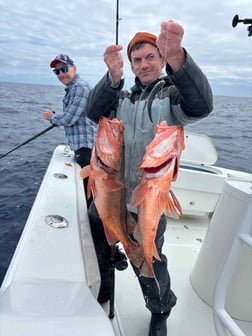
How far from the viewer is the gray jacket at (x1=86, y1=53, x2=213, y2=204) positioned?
1.31m

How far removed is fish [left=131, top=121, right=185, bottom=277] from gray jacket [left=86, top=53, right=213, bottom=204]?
25cm

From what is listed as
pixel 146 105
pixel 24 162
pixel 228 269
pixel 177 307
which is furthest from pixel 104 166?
pixel 24 162

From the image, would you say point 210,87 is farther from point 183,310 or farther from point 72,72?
point 72,72

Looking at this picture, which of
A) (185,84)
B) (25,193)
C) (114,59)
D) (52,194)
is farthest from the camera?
(25,193)

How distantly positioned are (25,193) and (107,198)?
200 inches

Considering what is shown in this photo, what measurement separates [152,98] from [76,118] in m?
2.35

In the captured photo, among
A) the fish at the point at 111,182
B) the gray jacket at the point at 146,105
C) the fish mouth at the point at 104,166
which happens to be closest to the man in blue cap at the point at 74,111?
the gray jacket at the point at 146,105

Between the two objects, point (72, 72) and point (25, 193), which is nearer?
point (72, 72)

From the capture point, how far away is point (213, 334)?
215cm

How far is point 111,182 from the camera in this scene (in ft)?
5.05

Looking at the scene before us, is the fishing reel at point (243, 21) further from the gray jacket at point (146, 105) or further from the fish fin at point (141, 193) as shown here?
the fish fin at point (141, 193)

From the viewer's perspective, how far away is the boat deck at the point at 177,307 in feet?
7.06

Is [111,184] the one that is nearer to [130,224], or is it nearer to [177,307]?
[130,224]

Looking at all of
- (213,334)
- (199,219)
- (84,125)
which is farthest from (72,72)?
(213,334)
